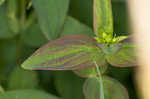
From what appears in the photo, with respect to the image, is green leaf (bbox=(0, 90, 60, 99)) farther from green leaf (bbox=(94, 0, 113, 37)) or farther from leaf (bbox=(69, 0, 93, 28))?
leaf (bbox=(69, 0, 93, 28))

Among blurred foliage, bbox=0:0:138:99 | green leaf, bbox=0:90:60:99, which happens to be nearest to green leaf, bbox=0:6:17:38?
blurred foliage, bbox=0:0:138:99

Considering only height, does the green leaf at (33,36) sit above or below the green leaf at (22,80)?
above

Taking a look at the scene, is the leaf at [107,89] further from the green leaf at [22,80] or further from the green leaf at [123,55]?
the green leaf at [22,80]

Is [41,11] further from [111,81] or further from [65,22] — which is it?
[111,81]

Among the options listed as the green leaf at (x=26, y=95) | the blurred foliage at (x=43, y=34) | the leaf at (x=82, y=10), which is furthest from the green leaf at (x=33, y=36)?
the green leaf at (x=26, y=95)

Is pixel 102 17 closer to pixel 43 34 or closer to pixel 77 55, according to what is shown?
pixel 77 55

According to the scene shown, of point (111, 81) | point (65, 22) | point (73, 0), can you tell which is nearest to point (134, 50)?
point (111, 81)

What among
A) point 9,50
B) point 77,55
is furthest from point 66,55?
point 9,50
